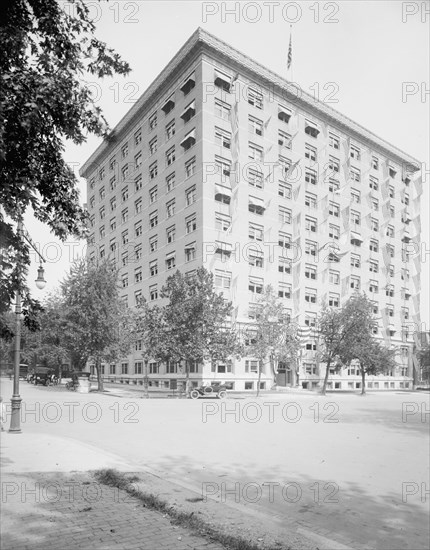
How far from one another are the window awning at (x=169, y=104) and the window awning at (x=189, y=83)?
1.96 metres

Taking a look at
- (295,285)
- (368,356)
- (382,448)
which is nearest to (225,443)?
(382,448)

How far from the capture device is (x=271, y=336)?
39.5m

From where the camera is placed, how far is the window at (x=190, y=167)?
147 feet

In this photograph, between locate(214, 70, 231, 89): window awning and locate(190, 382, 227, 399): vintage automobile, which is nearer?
locate(190, 382, 227, 399): vintage automobile

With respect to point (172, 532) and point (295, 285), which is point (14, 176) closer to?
point (172, 532)

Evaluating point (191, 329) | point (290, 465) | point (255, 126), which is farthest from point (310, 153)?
point (290, 465)

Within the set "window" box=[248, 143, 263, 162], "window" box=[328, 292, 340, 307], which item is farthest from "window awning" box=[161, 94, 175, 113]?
"window" box=[328, 292, 340, 307]

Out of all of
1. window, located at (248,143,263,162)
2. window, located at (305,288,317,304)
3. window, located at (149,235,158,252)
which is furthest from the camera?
window, located at (305,288,317,304)

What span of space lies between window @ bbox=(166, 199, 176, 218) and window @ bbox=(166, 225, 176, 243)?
4.34ft

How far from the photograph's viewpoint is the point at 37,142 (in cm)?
509

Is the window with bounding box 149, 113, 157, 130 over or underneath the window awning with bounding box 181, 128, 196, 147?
over

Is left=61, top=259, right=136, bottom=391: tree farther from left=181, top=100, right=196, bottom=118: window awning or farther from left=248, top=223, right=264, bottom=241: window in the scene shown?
left=181, top=100, right=196, bottom=118: window awning

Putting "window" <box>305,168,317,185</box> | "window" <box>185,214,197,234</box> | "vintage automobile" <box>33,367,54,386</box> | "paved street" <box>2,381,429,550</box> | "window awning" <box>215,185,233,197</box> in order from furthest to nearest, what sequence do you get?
"window" <box>305,168,317,185</box> → "vintage automobile" <box>33,367,54,386</box> → "window" <box>185,214,197,234</box> → "window awning" <box>215,185,233,197</box> → "paved street" <box>2,381,429,550</box>

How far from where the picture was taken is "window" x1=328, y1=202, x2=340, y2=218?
55122 millimetres
